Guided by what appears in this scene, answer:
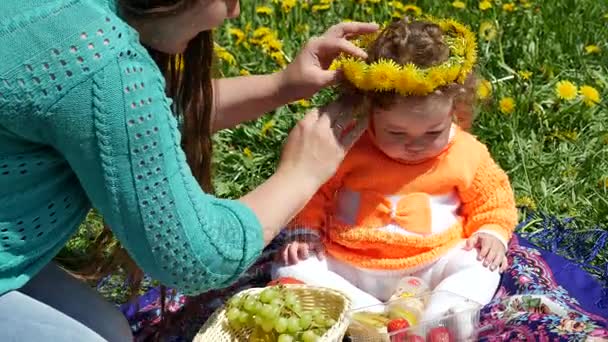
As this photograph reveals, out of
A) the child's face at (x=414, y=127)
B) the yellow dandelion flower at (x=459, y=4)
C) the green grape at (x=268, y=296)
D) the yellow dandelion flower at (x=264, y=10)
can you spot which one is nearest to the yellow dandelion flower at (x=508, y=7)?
the yellow dandelion flower at (x=459, y=4)

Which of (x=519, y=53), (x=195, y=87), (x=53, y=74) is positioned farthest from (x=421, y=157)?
(x=519, y=53)

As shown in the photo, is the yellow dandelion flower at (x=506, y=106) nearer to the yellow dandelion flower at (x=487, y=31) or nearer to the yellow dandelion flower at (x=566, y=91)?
the yellow dandelion flower at (x=566, y=91)

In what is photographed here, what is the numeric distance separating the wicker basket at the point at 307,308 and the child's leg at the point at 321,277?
0.19 meters

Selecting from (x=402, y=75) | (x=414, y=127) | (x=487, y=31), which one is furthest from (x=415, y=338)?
(x=487, y=31)

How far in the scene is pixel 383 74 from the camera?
2557 mm

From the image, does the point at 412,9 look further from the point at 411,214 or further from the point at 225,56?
the point at 411,214

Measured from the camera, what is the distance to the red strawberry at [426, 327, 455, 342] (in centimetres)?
258

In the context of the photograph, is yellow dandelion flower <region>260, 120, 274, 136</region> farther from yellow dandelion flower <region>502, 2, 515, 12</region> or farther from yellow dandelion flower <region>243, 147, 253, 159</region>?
yellow dandelion flower <region>502, 2, 515, 12</region>

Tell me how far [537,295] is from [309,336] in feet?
2.50

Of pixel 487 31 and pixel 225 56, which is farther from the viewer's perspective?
pixel 487 31

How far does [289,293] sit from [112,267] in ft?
1.72

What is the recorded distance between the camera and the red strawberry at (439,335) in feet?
8.45

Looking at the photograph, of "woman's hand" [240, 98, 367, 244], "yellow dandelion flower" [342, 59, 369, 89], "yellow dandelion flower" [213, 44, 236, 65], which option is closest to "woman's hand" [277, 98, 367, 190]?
"woman's hand" [240, 98, 367, 244]

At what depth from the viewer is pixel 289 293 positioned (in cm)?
258
